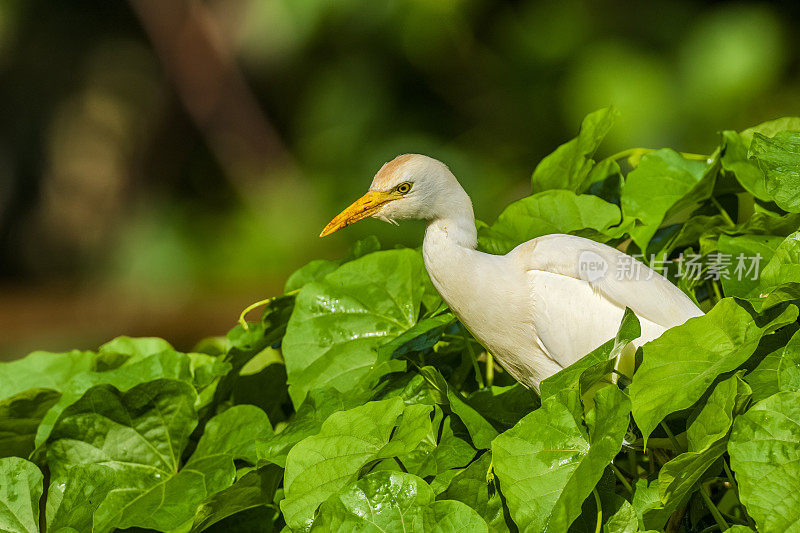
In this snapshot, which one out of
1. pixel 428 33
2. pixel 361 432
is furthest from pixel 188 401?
pixel 428 33

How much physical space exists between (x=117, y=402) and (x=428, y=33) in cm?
175

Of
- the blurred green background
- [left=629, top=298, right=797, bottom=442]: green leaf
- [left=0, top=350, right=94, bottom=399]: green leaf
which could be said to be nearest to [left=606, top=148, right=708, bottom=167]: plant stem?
[left=629, top=298, right=797, bottom=442]: green leaf

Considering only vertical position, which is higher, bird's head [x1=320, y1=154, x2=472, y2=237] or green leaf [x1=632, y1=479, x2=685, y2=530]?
bird's head [x1=320, y1=154, x2=472, y2=237]

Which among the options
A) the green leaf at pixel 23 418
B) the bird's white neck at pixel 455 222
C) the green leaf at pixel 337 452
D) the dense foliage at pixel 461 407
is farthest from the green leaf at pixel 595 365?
the green leaf at pixel 23 418

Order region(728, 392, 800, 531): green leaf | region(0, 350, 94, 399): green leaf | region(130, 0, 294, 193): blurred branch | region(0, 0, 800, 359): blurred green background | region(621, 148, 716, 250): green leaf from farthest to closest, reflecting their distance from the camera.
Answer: region(130, 0, 294, 193): blurred branch → region(0, 0, 800, 359): blurred green background → region(0, 350, 94, 399): green leaf → region(621, 148, 716, 250): green leaf → region(728, 392, 800, 531): green leaf

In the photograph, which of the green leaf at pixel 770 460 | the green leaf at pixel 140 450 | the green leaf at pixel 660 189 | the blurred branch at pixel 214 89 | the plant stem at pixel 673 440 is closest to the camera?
the green leaf at pixel 770 460

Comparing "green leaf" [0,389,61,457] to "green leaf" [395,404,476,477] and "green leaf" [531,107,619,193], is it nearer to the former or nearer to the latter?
"green leaf" [395,404,476,477]

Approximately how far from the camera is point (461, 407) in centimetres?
65

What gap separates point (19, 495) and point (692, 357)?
21.8 inches

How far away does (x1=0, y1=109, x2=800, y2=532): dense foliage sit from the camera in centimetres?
54

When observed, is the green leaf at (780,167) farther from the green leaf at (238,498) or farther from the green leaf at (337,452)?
the green leaf at (238,498)

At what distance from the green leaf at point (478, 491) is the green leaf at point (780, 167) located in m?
0.31

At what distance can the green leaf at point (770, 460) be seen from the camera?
1.61 ft

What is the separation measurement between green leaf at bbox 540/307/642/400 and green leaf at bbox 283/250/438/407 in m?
0.25
